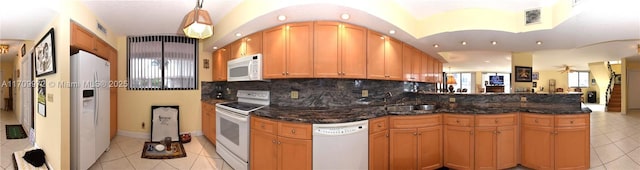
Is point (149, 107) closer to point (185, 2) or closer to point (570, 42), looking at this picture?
point (185, 2)

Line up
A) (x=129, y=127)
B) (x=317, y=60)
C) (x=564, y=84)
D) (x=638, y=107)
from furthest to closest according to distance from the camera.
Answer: (x=564, y=84) → (x=638, y=107) → (x=129, y=127) → (x=317, y=60)

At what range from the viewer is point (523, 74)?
507cm

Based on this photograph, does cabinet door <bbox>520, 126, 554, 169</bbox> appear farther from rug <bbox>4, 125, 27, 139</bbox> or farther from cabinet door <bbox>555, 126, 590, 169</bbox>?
rug <bbox>4, 125, 27, 139</bbox>

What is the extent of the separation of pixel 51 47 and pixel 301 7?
2562 millimetres

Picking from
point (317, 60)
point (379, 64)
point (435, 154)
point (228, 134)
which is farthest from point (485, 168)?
point (228, 134)

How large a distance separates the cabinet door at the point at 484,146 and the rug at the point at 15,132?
23.1 feet

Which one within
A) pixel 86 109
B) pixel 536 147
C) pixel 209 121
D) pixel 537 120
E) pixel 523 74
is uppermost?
pixel 523 74

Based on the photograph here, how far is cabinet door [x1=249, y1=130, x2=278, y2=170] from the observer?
93.0 inches

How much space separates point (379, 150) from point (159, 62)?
4083 millimetres

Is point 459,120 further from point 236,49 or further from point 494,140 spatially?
point 236,49

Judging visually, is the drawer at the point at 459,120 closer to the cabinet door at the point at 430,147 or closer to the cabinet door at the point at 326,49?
the cabinet door at the point at 430,147

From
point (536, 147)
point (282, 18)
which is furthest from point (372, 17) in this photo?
point (536, 147)

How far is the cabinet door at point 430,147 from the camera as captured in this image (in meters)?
2.75

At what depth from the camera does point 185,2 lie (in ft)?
9.33
